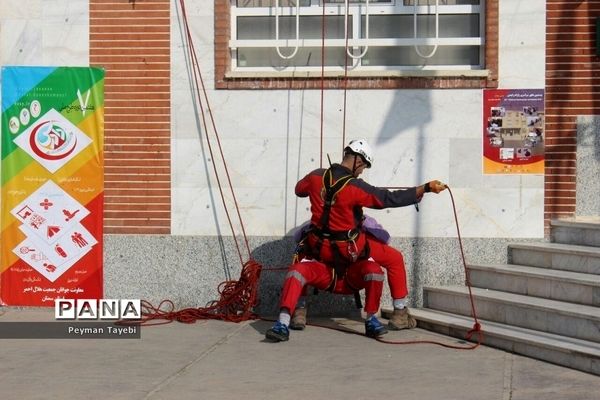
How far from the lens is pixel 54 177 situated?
10672 millimetres

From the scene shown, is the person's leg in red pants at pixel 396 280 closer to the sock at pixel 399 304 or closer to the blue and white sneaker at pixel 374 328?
the sock at pixel 399 304

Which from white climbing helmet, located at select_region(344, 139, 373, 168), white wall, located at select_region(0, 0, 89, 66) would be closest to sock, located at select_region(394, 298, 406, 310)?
white climbing helmet, located at select_region(344, 139, 373, 168)

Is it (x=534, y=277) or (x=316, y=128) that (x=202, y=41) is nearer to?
(x=316, y=128)

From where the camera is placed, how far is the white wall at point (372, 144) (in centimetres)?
1026

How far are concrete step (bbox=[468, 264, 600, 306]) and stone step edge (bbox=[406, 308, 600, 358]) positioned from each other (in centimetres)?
44

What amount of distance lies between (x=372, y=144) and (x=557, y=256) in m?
2.02

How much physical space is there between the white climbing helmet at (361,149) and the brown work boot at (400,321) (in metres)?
1.32

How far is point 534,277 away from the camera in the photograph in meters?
9.40

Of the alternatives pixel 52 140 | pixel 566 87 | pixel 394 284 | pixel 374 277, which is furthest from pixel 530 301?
pixel 52 140

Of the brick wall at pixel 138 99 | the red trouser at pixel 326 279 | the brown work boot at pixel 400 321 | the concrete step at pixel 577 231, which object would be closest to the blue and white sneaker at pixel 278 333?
the red trouser at pixel 326 279

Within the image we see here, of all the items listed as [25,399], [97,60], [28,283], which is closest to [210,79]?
[97,60]

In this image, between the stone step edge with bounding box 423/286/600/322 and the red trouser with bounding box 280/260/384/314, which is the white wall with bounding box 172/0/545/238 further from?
the red trouser with bounding box 280/260/384/314

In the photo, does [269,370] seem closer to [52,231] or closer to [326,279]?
[326,279]

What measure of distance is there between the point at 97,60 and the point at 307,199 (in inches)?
96.0
